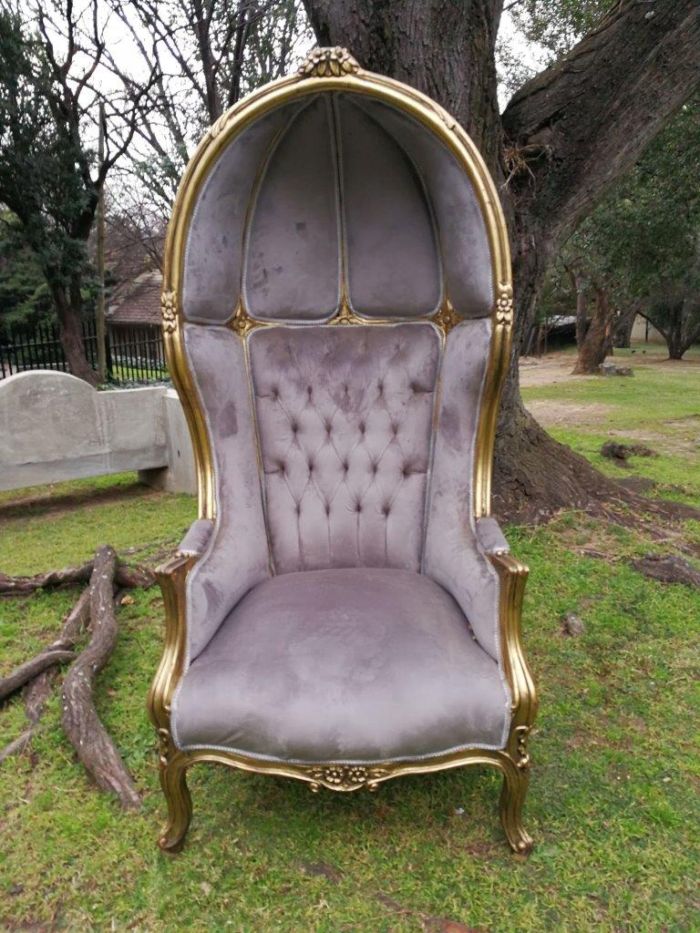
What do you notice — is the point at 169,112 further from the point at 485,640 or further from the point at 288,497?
the point at 485,640

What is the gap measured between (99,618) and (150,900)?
1.40 metres

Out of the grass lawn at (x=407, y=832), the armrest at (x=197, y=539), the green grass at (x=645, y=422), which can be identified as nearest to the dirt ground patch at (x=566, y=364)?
the green grass at (x=645, y=422)

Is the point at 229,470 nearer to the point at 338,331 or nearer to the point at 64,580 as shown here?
the point at 338,331

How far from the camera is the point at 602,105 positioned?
3203 mm

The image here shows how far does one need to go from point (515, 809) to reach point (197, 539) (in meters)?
1.13

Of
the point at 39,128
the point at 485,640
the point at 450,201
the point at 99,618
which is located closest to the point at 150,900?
the point at 485,640

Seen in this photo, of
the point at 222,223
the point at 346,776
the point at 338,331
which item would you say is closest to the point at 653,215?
the point at 338,331

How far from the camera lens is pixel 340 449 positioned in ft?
7.50

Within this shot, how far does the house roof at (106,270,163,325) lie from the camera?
18109 mm

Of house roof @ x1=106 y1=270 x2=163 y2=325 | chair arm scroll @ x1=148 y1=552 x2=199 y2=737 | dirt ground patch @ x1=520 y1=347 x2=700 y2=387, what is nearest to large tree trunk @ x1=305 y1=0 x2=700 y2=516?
chair arm scroll @ x1=148 y1=552 x2=199 y2=737

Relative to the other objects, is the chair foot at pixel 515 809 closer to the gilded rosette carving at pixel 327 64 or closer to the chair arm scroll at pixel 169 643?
the chair arm scroll at pixel 169 643

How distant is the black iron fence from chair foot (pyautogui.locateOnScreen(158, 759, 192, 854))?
8.65 m

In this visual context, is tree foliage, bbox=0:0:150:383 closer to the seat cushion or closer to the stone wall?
the stone wall

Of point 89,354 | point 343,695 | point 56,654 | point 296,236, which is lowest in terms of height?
point 56,654
